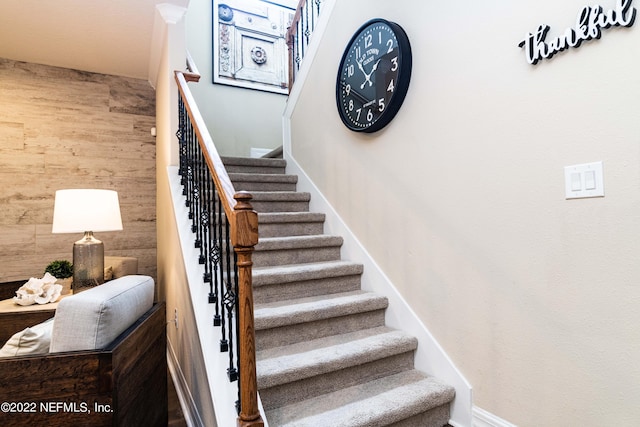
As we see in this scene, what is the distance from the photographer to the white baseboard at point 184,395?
2.06 meters

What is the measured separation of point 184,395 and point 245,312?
158 cm

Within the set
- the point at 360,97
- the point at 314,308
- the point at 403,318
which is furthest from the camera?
the point at 360,97

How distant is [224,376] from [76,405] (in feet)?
1.74

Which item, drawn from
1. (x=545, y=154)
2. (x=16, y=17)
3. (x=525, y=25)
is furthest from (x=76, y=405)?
(x=16, y=17)

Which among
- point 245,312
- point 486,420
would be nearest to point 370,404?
point 486,420

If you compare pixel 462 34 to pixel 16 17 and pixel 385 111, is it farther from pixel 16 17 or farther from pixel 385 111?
pixel 16 17

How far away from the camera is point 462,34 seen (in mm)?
1863

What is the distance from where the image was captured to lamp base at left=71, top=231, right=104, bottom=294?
249 centimetres

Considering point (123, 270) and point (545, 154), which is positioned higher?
point (545, 154)

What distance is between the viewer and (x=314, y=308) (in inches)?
81.0

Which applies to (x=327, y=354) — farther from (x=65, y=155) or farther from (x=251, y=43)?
(x=251, y=43)

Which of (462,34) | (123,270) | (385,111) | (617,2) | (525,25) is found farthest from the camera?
(123,270)

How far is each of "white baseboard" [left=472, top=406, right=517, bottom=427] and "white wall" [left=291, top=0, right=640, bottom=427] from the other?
0.03 m

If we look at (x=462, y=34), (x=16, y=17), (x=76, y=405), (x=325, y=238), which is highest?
(x=16, y=17)
